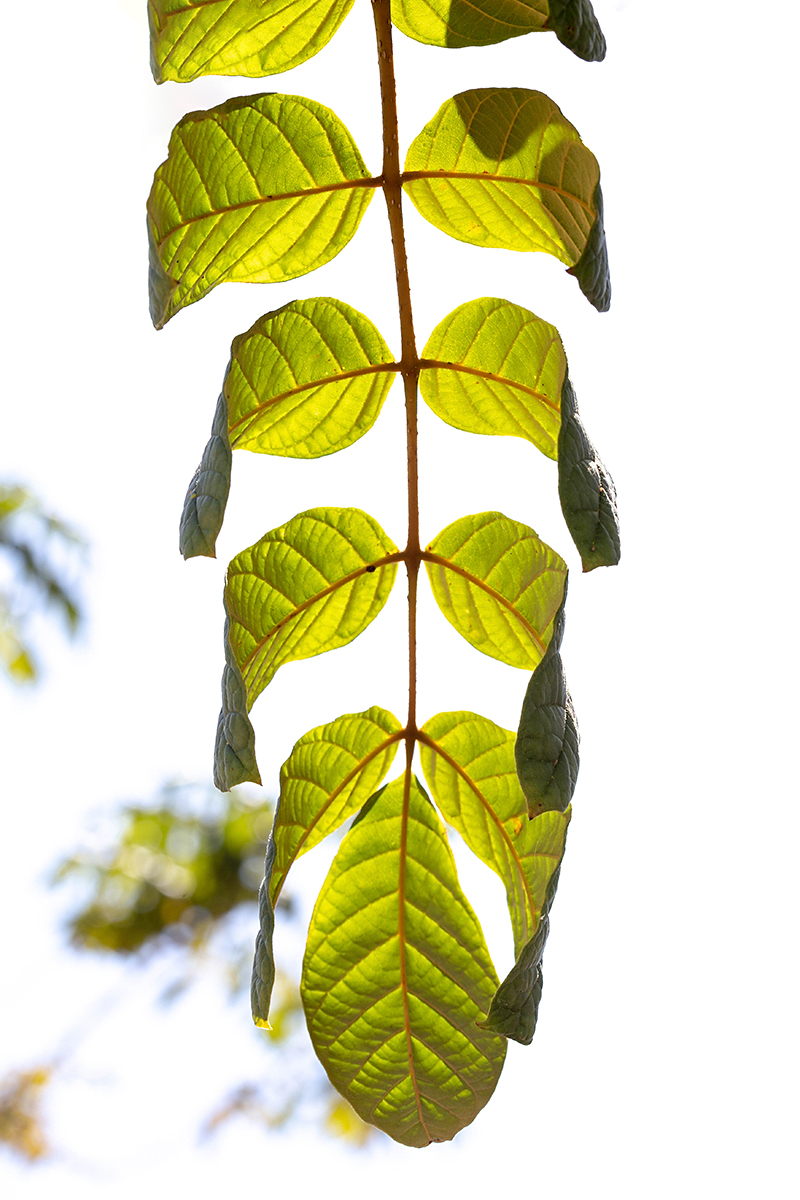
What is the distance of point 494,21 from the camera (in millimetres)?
359

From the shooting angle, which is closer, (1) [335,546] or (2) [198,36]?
(2) [198,36]

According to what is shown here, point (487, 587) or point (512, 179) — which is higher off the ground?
point (512, 179)

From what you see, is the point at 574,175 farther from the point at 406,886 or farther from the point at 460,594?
the point at 406,886

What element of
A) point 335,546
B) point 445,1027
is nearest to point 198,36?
point 335,546

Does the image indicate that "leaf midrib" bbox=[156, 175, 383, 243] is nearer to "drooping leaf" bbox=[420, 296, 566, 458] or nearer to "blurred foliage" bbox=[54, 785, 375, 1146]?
"drooping leaf" bbox=[420, 296, 566, 458]

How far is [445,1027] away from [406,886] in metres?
0.07

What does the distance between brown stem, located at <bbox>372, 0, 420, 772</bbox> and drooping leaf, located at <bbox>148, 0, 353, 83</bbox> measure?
3 cm

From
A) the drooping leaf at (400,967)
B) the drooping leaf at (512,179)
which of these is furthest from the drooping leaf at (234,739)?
the drooping leaf at (512,179)

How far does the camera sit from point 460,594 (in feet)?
1.56

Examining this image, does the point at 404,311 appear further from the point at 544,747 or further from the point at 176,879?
the point at 176,879

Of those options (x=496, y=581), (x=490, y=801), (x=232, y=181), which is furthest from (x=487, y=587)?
(x=232, y=181)

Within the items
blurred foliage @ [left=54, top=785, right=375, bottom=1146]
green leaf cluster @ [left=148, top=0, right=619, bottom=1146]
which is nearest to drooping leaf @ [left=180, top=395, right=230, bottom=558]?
green leaf cluster @ [left=148, top=0, right=619, bottom=1146]

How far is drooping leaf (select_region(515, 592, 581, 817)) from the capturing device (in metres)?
0.32

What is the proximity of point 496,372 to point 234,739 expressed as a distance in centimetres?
21
